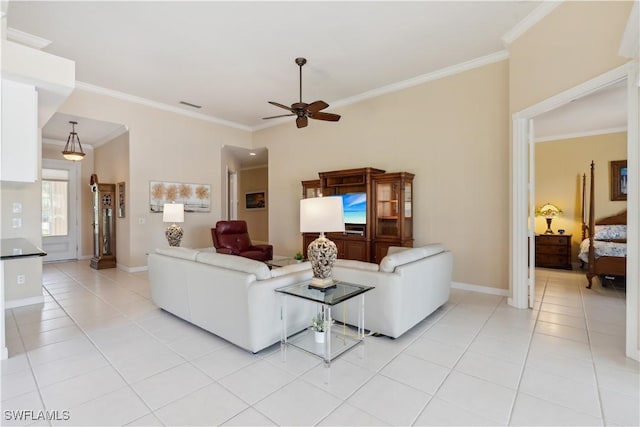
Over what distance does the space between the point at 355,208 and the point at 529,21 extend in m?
3.37

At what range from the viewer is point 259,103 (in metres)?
6.09

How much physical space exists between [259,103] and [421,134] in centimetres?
323

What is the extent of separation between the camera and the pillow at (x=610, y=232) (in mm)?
5613

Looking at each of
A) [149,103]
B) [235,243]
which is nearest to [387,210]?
[235,243]

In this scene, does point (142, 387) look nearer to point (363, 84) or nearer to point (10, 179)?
point (10, 179)

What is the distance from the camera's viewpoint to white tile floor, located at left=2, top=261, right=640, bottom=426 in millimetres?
1791

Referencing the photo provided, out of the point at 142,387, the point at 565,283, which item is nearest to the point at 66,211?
the point at 142,387

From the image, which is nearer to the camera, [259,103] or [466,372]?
[466,372]

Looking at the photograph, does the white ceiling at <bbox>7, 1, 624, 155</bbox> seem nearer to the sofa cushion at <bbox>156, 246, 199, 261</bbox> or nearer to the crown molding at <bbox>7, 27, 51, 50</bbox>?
the crown molding at <bbox>7, 27, 51, 50</bbox>

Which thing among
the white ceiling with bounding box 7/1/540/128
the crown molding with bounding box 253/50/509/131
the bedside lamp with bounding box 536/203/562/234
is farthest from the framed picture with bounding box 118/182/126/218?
the bedside lamp with bounding box 536/203/562/234

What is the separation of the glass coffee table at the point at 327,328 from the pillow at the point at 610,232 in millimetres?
5703

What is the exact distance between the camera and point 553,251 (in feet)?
20.4

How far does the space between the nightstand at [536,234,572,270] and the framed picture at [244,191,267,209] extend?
24.6 feet

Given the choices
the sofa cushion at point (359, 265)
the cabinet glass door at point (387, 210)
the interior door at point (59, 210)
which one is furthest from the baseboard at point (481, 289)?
the interior door at point (59, 210)
